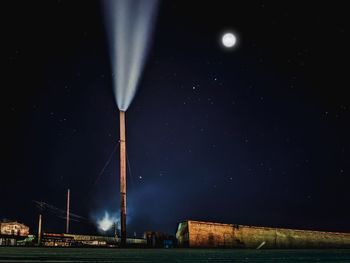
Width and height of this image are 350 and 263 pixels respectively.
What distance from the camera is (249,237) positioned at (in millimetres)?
12820

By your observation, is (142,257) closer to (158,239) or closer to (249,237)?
(249,237)

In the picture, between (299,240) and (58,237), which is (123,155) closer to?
(299,240)

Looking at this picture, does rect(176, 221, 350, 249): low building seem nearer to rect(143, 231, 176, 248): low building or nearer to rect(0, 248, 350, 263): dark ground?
rect(143, 231, 176, 248): low building

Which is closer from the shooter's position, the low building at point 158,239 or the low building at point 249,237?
the low building at point 249,237

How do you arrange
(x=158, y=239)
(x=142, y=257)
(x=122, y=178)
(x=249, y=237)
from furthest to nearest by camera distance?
(x=122, y=178) < (x=158, y=239) < (x=249, y=237) < (x=142, y=257)

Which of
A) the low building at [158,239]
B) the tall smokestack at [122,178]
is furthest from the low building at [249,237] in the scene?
the tall smokestack at [122,178]

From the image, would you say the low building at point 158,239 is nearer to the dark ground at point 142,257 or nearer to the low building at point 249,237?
the low building at point 249,237

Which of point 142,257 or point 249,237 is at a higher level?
point 142,257

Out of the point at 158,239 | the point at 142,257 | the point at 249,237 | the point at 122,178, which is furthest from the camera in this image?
the point at 122,178

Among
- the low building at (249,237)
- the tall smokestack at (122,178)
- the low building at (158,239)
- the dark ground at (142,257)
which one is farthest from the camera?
the tall smokestack at (122,178)

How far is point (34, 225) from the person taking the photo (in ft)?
406

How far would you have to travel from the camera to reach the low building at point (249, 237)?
12.0 m

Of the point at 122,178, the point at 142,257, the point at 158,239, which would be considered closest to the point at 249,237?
the point at 158,239

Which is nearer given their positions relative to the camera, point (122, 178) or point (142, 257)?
point (142, 257)
